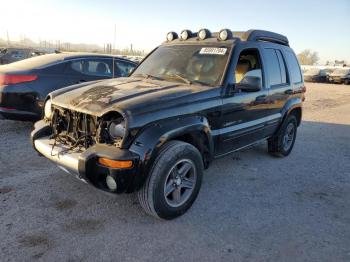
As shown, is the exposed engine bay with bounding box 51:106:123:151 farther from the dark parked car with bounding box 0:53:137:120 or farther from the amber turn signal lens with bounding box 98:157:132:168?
the dark parked car with bounding box 0:53:137:120

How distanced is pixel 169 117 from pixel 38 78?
361 centimetres

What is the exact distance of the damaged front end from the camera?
3043 mm

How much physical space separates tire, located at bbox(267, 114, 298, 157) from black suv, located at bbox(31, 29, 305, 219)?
592 mm

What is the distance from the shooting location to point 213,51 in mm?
4449

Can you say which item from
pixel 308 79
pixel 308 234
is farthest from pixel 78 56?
pixel 308 79

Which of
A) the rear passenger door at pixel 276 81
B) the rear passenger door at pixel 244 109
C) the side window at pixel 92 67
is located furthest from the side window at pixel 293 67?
the side window at pixel 92 67

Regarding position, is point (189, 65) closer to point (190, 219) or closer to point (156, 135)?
point (156, 135)

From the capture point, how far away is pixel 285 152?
6.29 m

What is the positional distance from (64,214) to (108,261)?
3.16ft

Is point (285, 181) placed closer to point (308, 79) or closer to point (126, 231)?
point (126, 231)

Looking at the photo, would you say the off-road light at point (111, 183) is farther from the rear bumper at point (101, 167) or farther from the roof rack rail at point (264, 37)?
the roof rack rail at point (264, 37)

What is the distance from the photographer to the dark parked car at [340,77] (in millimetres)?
31328

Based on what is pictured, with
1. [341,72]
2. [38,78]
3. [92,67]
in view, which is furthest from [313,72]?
[38,78]

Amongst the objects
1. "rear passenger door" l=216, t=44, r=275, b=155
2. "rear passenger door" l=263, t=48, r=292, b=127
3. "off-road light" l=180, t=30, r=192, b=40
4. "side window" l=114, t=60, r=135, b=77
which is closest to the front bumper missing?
"rear passenger door" l=216, t=44, r=275, b=155
